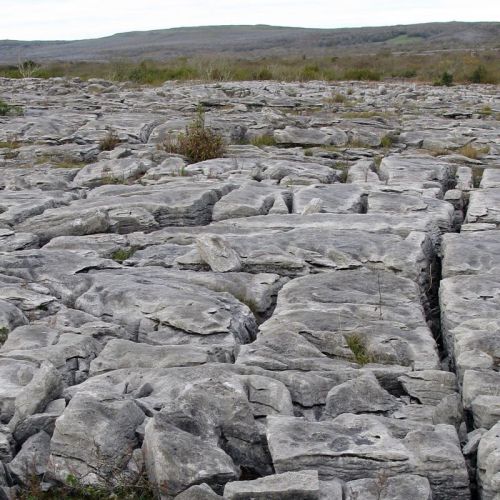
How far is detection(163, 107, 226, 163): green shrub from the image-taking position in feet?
52.4

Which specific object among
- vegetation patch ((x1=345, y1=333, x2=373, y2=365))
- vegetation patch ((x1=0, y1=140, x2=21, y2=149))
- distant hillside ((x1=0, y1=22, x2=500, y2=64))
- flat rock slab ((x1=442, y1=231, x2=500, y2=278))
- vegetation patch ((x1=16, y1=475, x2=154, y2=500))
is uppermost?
distant hillside ((x1=0, y1=22, x2=500, y2=64))

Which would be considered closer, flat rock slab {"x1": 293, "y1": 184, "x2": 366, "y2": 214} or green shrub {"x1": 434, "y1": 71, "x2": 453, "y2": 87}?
flat rock slab {"x1": 293, "y1": 184, "x2": 366, "y2": 214}


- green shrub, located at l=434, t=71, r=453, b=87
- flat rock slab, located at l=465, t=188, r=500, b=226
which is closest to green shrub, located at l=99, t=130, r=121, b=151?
flat rock slab, located at l=465, t=188, r=500, b=226

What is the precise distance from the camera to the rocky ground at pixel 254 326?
16.6ft

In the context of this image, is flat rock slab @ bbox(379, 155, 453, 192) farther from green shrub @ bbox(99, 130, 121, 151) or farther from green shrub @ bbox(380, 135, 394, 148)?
green shrub @ bbox(99, 130, 121, 151)

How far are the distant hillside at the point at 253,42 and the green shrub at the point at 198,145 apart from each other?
256 ft

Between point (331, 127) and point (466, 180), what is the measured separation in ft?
21.8

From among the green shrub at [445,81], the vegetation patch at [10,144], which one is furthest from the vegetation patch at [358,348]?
the green shrub at [445,81]

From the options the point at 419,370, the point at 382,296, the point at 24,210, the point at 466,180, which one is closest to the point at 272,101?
the point at 466,180

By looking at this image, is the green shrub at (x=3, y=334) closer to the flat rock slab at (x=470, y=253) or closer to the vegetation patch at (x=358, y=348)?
the vegetation patch at (x=358, y=348)

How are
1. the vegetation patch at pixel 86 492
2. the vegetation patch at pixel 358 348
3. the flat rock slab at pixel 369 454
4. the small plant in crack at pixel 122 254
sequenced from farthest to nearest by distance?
the small plant in crack at pixel 122 254 → the vegetation patch at pixel 358 348 → the vegetation patch at pixel 86 492 → the flat rock slab at pixel 369 454

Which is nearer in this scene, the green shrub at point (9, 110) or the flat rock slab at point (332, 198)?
the flat rock slab at point (332, 198)

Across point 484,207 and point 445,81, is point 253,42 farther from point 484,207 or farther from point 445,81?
point 484,207

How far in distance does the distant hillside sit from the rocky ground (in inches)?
3241
